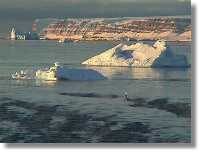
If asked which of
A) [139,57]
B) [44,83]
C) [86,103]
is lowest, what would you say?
[86,103]

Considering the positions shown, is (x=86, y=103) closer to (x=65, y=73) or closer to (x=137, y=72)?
(x=65, y=73)

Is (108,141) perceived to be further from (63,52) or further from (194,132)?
(63,52)

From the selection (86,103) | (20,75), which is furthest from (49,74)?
(86,103)

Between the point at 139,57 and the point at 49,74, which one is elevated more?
the point at 139,57

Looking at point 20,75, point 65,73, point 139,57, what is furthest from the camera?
point 139,57

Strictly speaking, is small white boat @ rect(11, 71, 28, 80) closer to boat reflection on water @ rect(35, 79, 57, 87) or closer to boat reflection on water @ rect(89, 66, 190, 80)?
boat reflection on water @ rect(35, 79, 57, 87)

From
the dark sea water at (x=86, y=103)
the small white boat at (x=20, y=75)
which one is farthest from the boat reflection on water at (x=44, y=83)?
the small white boat at (x=20, y=75)

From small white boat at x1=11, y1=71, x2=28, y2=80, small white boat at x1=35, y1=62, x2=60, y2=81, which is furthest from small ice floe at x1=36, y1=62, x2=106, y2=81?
small white boat at x1=11, y1=71, x2=28, y2=80
